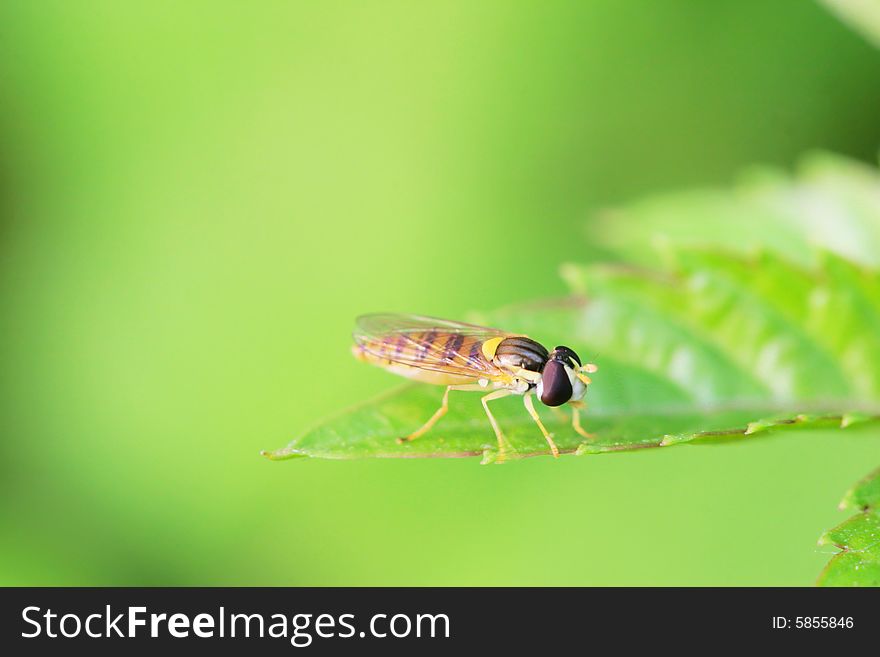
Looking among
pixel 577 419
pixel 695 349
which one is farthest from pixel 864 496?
pixel 577 419

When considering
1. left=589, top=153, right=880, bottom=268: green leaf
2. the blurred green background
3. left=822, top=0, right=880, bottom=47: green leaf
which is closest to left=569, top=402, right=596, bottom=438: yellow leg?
left=589, top=153, right=880, bottom=268: green leaf

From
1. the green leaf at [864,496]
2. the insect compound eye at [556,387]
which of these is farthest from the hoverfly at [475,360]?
the green leaf at [864,496]

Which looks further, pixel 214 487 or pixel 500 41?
pixel 500 41

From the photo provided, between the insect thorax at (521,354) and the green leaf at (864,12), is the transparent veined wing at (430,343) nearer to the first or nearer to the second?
the insect thorax at (521,354)

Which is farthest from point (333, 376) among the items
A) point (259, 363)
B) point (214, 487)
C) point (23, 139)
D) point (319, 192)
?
point (23, 139)

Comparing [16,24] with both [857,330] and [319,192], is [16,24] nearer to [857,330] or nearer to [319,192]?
[319,192]

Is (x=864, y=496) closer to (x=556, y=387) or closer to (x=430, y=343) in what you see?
(x=556, y=387)

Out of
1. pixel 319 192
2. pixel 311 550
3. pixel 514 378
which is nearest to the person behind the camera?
pixel 514 378

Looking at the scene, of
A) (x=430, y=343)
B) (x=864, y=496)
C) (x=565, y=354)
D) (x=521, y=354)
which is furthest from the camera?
(x=430, y=343)
